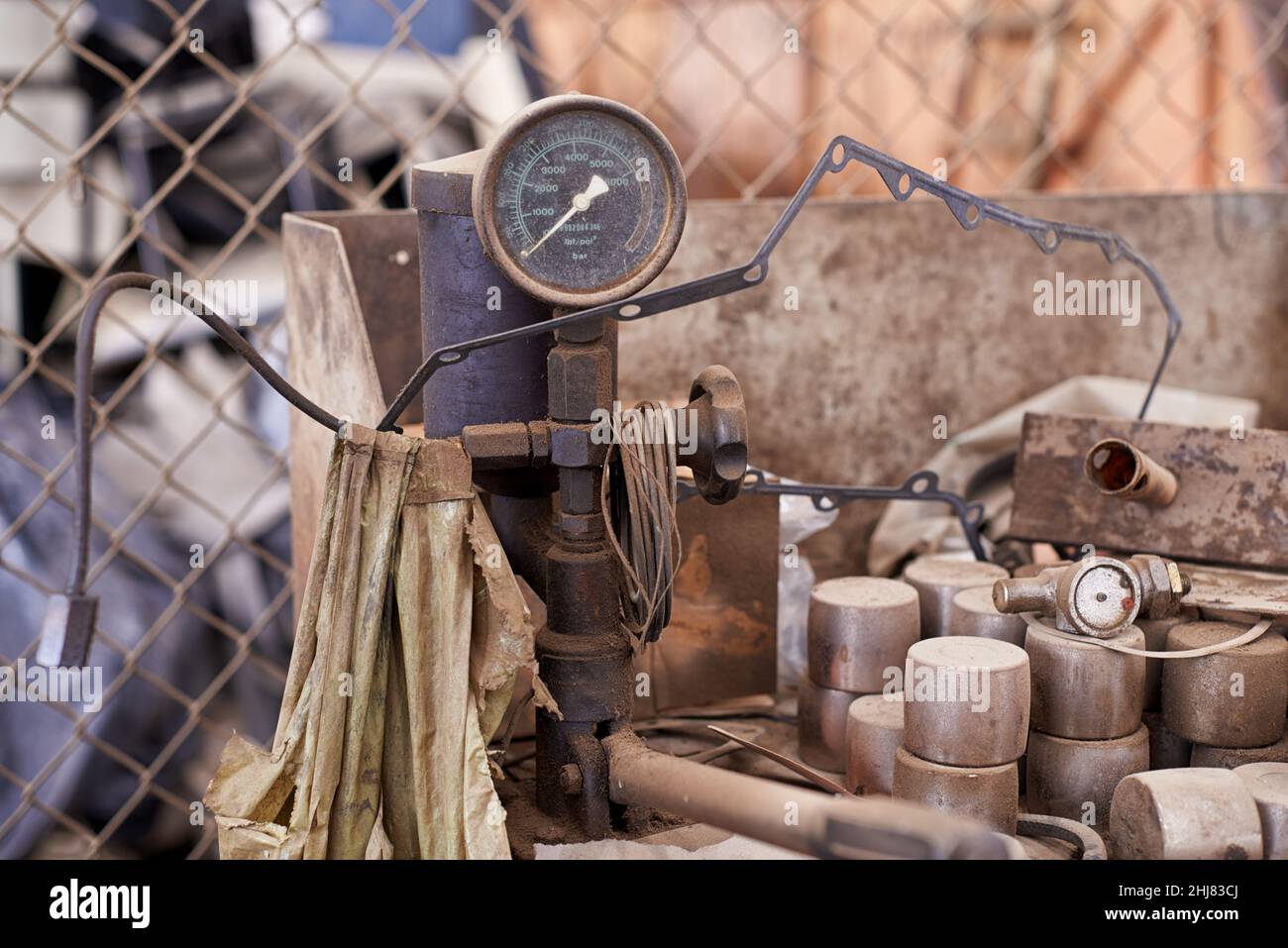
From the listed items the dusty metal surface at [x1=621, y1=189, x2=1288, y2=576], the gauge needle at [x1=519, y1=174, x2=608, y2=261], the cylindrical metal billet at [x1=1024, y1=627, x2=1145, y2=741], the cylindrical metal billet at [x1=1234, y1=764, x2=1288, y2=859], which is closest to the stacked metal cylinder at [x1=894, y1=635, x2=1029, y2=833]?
the cylindrical metal billet at [x1=1024, y1=627, x2=1145, y2=741]

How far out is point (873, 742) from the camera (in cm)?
136

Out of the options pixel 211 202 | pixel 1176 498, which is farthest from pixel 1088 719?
pixel 211 202

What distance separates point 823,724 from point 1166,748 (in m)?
0.37

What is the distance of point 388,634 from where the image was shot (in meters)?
1.26

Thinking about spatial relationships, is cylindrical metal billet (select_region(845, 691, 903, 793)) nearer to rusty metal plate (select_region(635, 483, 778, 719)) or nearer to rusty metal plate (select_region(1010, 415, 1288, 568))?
rusty metal plate (select_region(635, 483, 778, 719))

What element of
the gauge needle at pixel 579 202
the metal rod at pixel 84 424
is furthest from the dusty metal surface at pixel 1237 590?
the metal rod at pixel 84 424

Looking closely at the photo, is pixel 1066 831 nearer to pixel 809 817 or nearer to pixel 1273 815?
pixel 1273 815

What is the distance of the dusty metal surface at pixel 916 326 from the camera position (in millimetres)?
2176

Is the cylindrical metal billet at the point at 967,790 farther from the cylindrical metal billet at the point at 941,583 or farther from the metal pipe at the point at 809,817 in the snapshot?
the cylindrical metal billet at the point at 941,583

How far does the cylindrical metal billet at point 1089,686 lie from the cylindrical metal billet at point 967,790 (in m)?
0.12
